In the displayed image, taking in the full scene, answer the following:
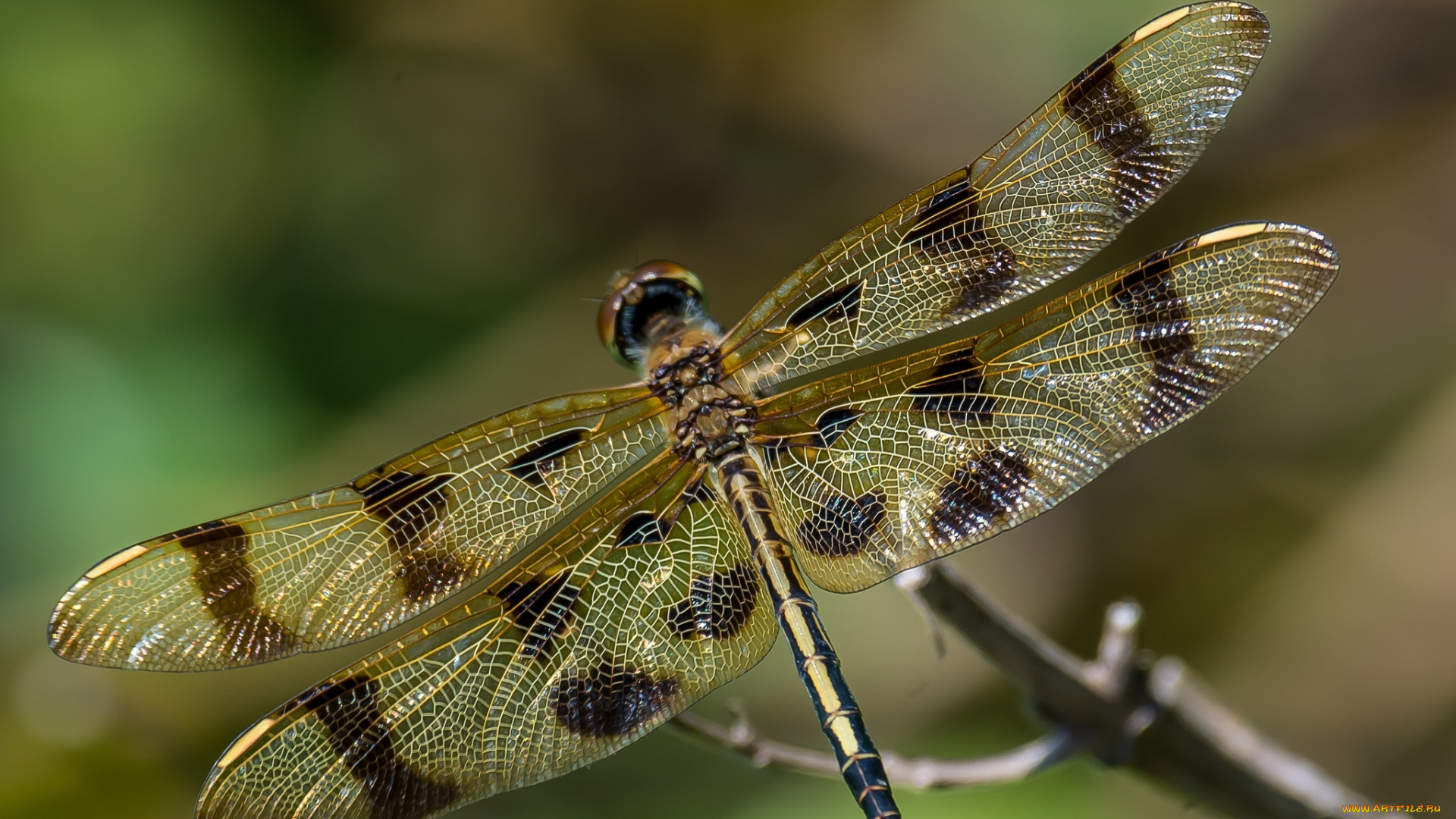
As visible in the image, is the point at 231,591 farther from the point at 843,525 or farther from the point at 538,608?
the point at 843,525

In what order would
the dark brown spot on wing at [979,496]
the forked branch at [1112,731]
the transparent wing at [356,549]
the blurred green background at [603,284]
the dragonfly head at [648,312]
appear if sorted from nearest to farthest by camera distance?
1. the transparent wing at [356,549]
2. the dark brown spot on wing at [979,496]
3. the forked branch at [1112,731]
4. the dragonfly head at [648,312]
5. the blurred green background at [603,284]

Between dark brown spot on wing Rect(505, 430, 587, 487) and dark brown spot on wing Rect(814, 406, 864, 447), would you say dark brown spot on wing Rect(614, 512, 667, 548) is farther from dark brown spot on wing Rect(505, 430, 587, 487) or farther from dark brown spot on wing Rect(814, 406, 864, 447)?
dark brown spot on wing Rect(814, 406, 864, 447)

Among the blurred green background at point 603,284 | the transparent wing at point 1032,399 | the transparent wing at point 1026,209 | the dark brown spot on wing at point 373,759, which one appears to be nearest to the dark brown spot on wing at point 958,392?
the transparent wing at point 1032,399

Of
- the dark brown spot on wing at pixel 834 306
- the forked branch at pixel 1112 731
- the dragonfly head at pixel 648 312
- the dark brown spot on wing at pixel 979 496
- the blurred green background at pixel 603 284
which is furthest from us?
the blurred green background at pixel 603 284

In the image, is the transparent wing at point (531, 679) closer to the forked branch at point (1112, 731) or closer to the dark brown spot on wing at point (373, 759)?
the dark brown spot on wing at point (373, 759)

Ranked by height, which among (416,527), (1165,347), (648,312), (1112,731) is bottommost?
(1112,731)

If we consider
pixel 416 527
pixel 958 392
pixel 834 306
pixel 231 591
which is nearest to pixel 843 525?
pixel 958 392

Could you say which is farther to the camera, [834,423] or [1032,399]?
[834,423]

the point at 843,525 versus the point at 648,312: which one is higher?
the point at 648,312
